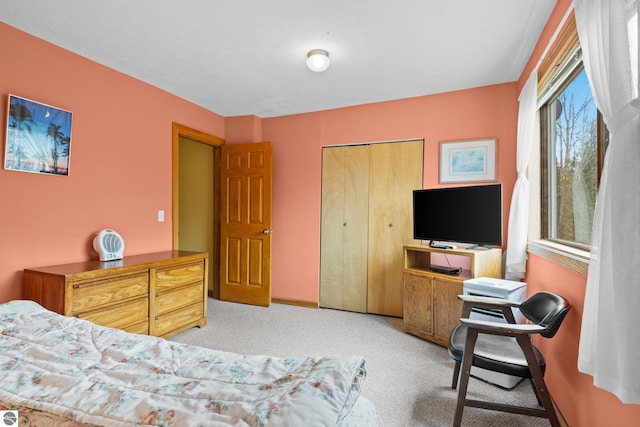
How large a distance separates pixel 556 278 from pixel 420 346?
52.2 inches

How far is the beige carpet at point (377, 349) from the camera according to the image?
184 centimetres

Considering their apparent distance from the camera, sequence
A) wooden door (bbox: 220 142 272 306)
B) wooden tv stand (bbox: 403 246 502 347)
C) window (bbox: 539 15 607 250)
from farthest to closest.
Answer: wooden door (bbox: 220 142 272 306) → wooden tv stand (bbox: 403 246 502 347) → window (bbox: 539 15 607 250)

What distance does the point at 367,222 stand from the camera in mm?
3688

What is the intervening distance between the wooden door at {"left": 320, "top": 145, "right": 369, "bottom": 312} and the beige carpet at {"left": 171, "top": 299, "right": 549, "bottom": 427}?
257 mm

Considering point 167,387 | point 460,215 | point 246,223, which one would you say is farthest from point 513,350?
point 246,223

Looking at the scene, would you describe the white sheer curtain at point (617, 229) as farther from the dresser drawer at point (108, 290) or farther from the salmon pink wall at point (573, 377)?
the dresser drawer at point (108, 290)

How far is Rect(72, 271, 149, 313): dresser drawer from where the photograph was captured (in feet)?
6.93

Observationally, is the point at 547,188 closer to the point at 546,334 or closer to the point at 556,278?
the point at 556,278

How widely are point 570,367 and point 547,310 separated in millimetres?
293

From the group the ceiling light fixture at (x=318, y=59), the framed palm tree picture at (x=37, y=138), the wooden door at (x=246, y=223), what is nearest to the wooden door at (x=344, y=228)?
the wooden door at (x=246, y=223)

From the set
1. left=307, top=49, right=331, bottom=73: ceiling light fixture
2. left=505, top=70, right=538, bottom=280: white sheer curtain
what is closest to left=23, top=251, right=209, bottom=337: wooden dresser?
left=307, top=49, right=331, bottom=73: ceiling light fixture

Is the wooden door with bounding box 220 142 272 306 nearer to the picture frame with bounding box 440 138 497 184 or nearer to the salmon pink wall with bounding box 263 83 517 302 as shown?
the salmon pink wall with bounding box 263 83 517 302

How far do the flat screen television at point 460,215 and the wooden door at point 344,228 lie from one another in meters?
0.79

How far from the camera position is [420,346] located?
109 inches
